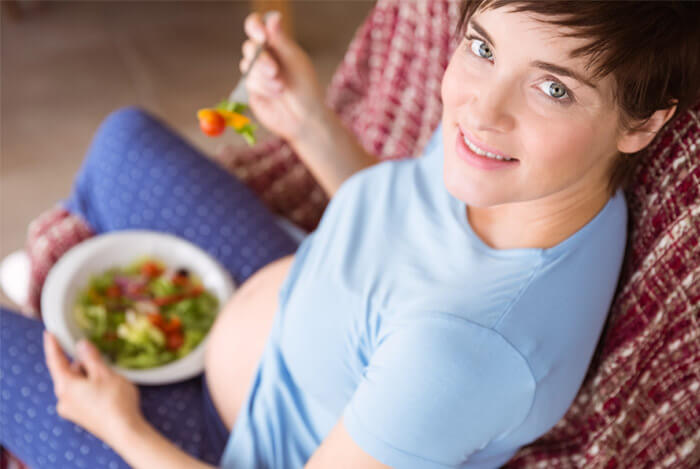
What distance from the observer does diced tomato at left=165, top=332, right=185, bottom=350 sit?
1.22 m

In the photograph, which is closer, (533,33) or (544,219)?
(533,33)

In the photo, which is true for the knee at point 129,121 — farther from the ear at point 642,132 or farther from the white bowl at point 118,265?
the ear at point 642,132

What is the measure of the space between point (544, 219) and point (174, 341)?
702 millimetres

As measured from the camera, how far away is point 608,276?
80cm

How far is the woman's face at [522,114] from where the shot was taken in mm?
633

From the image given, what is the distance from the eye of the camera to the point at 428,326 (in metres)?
0.72

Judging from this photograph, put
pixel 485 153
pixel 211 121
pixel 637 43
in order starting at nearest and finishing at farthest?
pixel 637 43, pixel 485 153, pixel 211 121

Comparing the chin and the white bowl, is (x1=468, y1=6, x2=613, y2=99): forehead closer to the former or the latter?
the chin

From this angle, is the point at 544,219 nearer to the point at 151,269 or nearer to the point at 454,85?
the point at 454,85

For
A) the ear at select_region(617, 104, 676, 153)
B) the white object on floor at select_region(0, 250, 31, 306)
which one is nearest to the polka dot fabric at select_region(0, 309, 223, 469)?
the white object on floor at select_region(0, 250, 31, 306)

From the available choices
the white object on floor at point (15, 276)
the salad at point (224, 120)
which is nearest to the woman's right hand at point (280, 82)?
the salad at point (224, 120)

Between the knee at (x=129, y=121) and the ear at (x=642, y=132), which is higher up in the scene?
the ear at (x=642, y=132)

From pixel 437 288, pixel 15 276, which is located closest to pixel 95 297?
pixel 15 276

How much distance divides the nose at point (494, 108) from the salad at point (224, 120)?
322 millimetres
